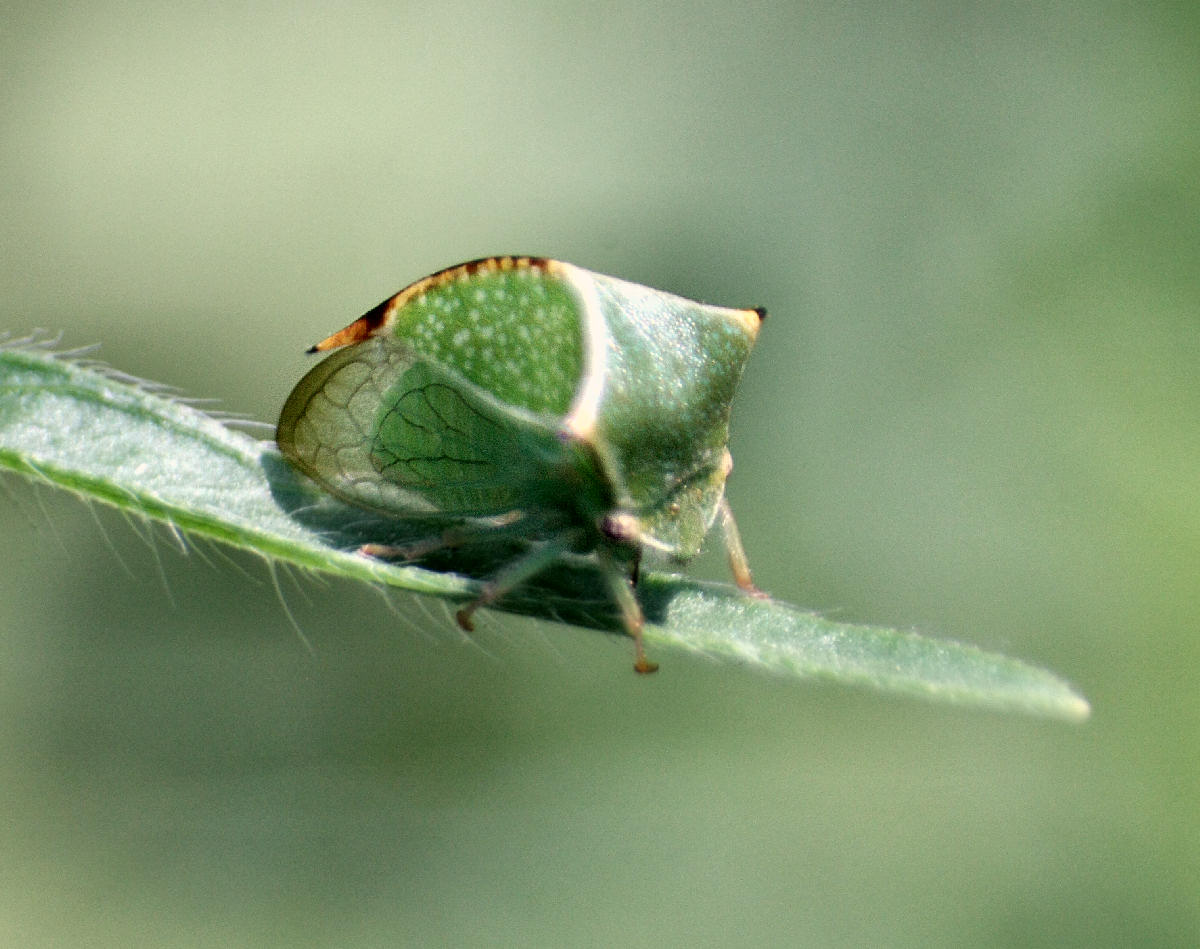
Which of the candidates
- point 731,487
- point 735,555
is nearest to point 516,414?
point 735,555

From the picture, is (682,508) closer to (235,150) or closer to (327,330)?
(327,330)

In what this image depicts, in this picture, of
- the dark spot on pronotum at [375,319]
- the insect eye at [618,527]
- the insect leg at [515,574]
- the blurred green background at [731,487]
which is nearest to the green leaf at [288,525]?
the insect leg at [515,574]

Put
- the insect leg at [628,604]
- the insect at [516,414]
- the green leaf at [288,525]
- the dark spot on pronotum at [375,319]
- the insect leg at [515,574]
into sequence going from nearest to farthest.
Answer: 1. the green leaf at [288,525]
2. the insect leg at [628,604]
3. the insect leg at [515,574]
4. the insect at [516,414]
5. the dark spot on pronotum at [375,319]

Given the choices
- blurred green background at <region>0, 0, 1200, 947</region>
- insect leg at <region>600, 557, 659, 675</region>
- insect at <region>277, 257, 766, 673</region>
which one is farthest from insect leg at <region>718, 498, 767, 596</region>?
blurred green background at <region>0, 0, 1200, 947</region>

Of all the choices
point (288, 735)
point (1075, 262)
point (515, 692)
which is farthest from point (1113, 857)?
point (288, 735)

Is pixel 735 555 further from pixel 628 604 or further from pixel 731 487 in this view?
pixel 731 487

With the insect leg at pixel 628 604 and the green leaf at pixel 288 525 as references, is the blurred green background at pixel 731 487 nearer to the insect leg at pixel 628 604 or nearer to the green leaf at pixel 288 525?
the insect leg at pixel 628 604
